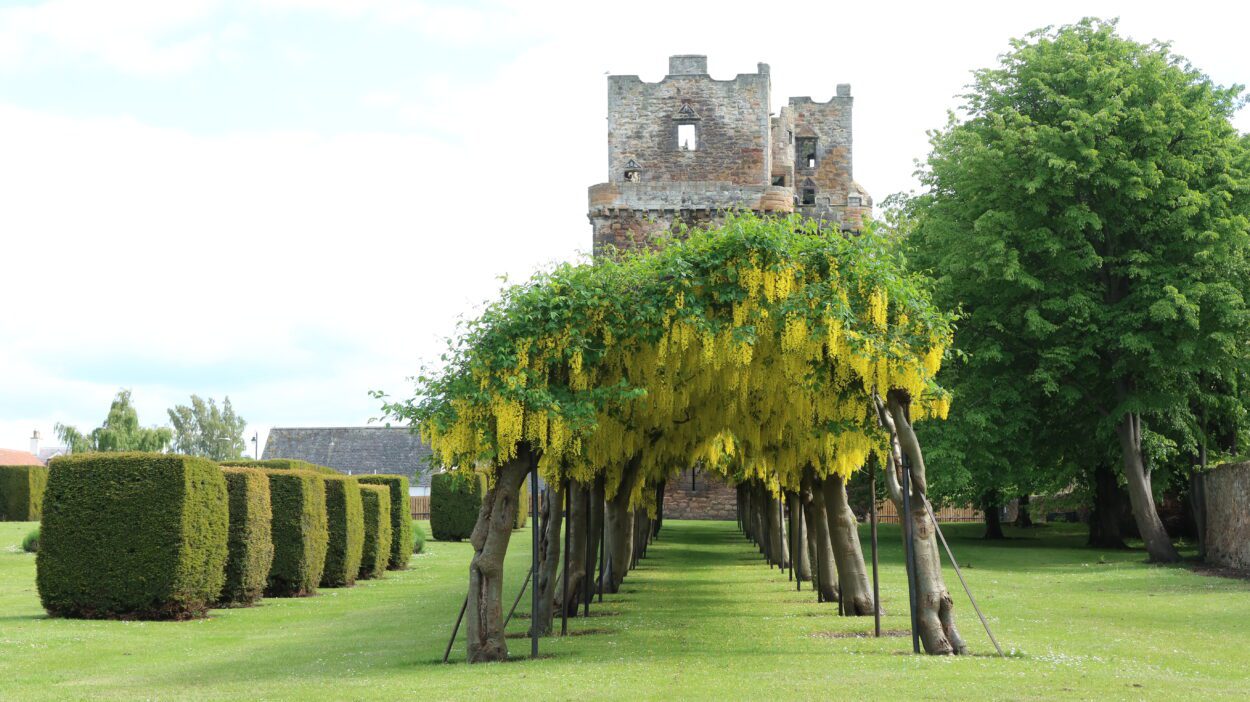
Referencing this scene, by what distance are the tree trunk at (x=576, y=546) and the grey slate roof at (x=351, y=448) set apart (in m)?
52.7

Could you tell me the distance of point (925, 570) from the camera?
12.9 m

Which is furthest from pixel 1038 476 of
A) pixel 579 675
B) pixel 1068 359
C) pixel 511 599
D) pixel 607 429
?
pixel 579 675

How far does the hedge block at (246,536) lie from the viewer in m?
19.4

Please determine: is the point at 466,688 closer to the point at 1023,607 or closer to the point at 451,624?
the point at 451,624

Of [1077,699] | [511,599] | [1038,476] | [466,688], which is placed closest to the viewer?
[1077,699]

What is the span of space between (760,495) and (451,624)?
18.8 metres

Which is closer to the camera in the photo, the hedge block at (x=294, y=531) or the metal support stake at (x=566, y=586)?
the metal support stake at (x=566, y=586)

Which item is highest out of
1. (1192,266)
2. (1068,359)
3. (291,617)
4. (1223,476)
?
(1192,266)

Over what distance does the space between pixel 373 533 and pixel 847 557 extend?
12.9m

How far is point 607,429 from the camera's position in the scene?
1647 centimetres

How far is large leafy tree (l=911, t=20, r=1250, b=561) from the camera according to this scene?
27547mm

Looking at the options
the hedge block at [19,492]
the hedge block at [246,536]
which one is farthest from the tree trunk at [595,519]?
the hedge block at [19,492]

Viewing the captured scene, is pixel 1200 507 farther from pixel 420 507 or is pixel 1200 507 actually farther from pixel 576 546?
pixel 420 507

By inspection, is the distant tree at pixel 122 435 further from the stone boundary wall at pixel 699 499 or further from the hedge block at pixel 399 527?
the hedge block at pixel 399 527
